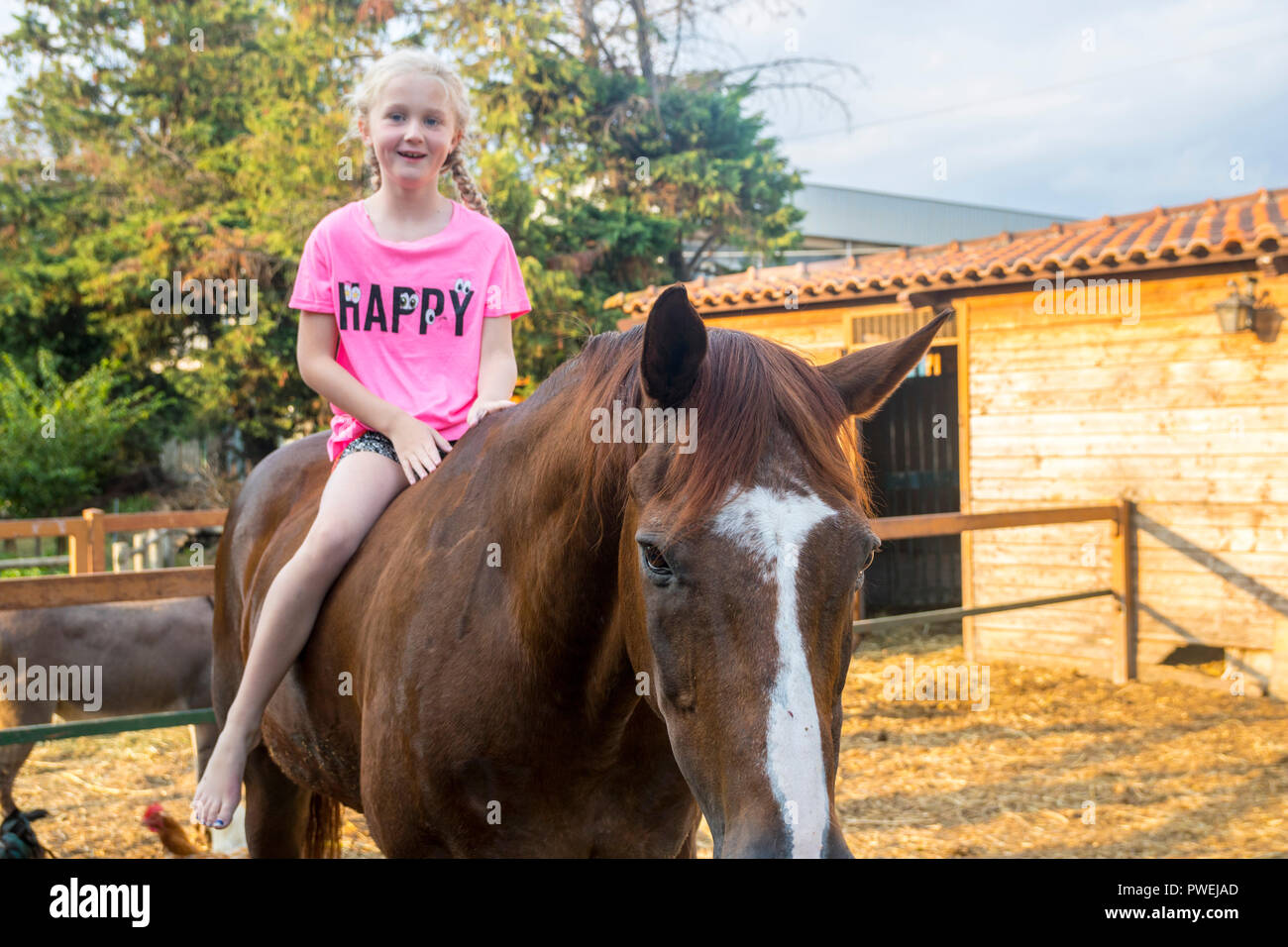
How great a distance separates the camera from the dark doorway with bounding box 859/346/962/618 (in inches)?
437

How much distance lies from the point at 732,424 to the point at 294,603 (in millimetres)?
1157

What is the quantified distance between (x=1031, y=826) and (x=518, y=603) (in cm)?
403

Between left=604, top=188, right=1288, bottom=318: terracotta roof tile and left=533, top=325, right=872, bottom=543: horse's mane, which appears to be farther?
left=604, top=188, right=1288, bottom=318: terracotta roof tile

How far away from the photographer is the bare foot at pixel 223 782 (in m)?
1.89

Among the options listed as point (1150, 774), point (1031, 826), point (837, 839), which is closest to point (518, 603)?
point (837, 839)

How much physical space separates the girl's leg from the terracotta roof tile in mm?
6988

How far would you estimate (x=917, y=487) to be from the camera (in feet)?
36.7

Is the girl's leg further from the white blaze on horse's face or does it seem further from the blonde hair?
the white blaze on horse's face

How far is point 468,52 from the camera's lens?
1391 cm

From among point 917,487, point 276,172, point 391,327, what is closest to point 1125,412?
point 917,487

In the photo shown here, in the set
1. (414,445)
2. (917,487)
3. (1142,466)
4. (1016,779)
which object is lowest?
(1016,779)

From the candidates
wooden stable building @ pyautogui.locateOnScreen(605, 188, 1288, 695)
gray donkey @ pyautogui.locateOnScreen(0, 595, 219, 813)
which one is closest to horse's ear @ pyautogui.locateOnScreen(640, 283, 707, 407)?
gray donkey @ pyautogui.locateOnScreen(0, 595, 219, 813)

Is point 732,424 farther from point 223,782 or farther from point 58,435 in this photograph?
point 58,435
